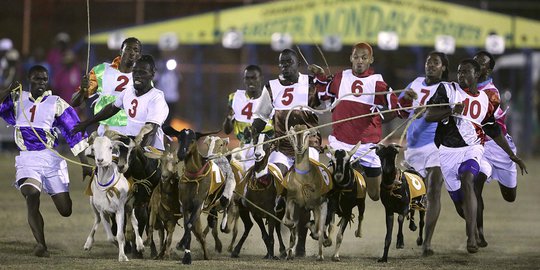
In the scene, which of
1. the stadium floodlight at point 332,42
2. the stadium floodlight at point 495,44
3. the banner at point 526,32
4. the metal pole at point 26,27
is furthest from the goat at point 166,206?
the metal pole at point 26,27

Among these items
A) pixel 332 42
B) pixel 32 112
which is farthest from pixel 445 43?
pixel 32 112

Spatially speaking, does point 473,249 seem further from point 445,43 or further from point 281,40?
point 445,43

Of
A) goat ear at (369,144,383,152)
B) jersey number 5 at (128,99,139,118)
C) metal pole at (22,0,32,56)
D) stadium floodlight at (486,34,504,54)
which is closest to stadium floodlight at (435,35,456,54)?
stadium floodlight at (486,34,504,54)

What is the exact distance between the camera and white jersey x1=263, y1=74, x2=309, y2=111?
46.4 ft

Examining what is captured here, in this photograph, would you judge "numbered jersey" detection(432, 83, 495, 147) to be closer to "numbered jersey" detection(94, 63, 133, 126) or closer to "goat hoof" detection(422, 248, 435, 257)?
"goat hoof" detection(422, 248, 435, 257)

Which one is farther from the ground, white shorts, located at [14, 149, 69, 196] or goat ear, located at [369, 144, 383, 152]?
goat ear, located at [369, 144, 383, 152]

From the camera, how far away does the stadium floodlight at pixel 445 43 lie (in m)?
31.5

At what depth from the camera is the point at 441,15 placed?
31.8m

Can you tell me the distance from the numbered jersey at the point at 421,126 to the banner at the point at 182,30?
17.0 metres

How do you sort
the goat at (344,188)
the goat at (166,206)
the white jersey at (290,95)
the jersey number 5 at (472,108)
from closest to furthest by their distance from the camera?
the goat at (344,188) → the goat at (166,206) → the jersey number 5 at (472,108) → the white jersey at (290,95)

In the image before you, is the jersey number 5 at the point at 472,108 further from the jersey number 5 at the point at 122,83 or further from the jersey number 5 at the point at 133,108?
the jersey number 5 at the point at 122,83

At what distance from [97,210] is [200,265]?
4.78 feet

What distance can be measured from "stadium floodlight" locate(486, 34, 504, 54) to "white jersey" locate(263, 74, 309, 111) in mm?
18173

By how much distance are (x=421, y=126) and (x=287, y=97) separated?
214 cm
